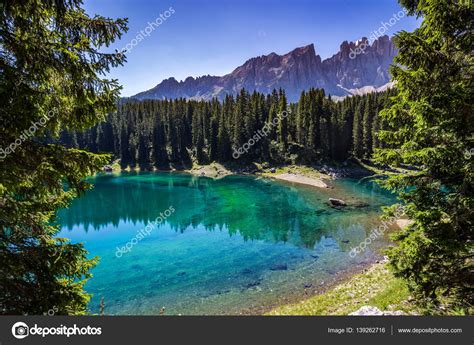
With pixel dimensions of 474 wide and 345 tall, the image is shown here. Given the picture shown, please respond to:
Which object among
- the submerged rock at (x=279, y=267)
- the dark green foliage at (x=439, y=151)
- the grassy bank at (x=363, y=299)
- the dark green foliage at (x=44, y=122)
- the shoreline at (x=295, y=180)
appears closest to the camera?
the dark green foliage at (x=44, y=122)

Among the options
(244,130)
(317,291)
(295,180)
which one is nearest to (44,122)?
(317,291)

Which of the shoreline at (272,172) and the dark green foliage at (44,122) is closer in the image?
the dark green foliage at (44,122)

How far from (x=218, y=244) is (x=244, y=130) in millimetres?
65342

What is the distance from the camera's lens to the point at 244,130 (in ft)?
306

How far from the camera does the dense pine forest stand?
85688 millimetres

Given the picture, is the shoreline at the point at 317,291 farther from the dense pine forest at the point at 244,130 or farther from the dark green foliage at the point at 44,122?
the dense pine forest at the point at 244,130

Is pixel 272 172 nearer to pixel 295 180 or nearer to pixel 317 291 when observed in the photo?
pixel 295 180

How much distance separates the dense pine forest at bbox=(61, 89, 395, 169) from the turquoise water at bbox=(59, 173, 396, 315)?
27002mm

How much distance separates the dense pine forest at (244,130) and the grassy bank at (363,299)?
64369mm

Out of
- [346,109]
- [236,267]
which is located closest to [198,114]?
[346,109]

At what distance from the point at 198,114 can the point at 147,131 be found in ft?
72.8

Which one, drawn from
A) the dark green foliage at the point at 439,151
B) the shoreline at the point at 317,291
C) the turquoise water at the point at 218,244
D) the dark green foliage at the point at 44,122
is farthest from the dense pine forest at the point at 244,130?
the dark green foliage at the point at 44,122

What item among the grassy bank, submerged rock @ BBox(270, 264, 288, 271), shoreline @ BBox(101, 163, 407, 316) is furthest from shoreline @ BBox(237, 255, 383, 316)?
submerged rock @ BBox(270, 264, 288, 271)

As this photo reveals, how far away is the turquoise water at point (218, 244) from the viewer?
2098 centimetres
